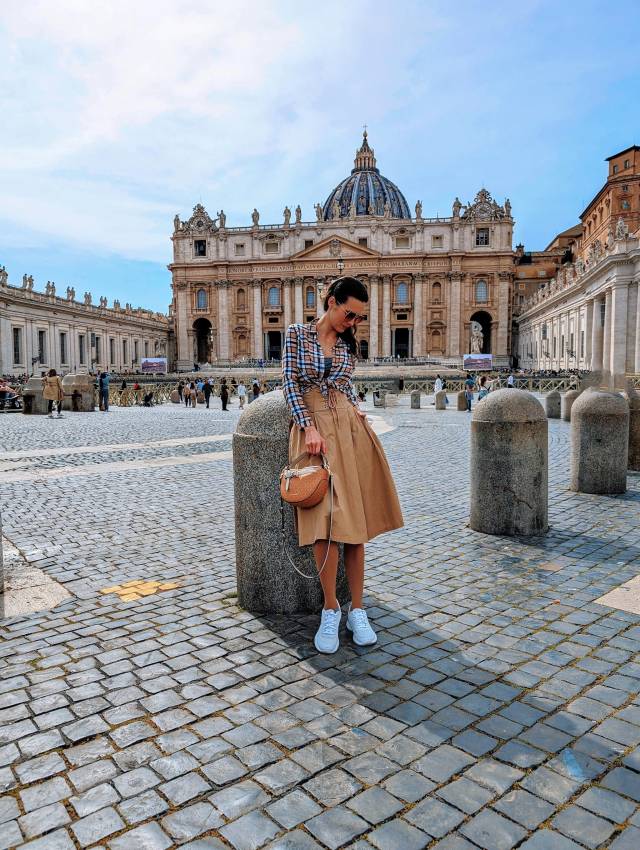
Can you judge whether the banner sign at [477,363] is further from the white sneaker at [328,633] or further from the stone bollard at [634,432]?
the white sneaker at [328,633]

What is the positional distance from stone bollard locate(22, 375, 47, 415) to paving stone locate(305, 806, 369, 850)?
2164 cm

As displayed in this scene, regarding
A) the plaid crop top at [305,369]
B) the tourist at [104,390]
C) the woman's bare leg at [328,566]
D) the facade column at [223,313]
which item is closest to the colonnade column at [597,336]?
the tourist at [104,390]

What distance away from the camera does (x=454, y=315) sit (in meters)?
72.8

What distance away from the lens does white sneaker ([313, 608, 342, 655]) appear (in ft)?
10.8

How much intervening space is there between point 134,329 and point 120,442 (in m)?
60.5

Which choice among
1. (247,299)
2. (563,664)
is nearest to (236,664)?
(563,664)

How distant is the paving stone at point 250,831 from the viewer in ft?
6.48

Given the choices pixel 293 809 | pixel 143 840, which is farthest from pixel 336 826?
pixel 143 840

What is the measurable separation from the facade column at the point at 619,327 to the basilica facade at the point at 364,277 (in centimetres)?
3594

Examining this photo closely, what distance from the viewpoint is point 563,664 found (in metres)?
3.17

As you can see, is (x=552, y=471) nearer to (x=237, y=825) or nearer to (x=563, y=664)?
(x=563, y=664)

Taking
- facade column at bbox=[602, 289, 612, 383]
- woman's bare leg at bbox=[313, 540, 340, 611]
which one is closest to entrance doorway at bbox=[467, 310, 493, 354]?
facade column at bbox=[602, 289, 612, 383]

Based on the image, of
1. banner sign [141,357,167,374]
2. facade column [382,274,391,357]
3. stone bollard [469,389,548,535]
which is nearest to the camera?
stone bollard [469,389,548,535]

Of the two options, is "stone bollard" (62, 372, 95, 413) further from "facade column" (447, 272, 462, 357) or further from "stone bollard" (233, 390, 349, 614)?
"facade column" (447, 272, 462, 357)
